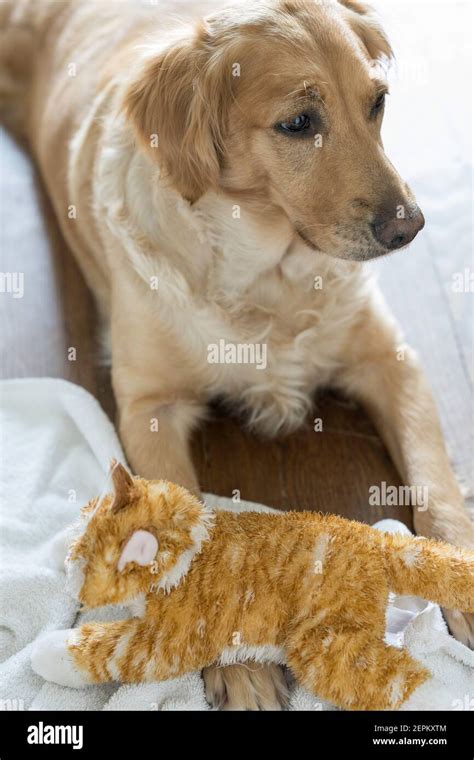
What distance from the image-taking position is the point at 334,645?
1.58 meters

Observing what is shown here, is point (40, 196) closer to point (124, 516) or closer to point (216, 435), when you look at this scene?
point (216, 435)

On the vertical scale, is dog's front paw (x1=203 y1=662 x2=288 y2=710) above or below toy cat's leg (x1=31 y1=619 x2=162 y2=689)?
below

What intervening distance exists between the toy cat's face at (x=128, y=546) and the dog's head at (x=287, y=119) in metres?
0.69

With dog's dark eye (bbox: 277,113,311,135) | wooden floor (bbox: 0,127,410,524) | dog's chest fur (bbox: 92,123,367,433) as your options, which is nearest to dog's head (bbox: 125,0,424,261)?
dog's dark eye (bbox: 277,113,311,135)

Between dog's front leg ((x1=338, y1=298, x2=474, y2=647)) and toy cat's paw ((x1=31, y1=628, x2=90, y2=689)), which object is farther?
dog's front leg ((x1=338, y1=298, x2=474, y2=647))

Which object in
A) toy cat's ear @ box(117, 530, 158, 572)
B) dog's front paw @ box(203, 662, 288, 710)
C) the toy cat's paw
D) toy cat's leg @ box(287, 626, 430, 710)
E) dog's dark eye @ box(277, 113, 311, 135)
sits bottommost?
dog's front paw @ box(203, 662, 288, 710)

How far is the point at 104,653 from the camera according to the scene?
1621 millimetres

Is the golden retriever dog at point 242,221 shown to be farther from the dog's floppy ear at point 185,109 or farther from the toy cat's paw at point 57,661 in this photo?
the toy cat's paw at point 57,661

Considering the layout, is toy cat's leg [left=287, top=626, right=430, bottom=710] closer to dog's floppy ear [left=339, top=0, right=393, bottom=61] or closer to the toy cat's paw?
the toy cat's paw

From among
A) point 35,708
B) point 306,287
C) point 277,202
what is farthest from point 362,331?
point 35,708

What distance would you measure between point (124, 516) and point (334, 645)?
0.44 meters

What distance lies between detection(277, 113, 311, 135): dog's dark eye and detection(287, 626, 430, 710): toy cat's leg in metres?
1.00

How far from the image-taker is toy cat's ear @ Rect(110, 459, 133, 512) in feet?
5.04
